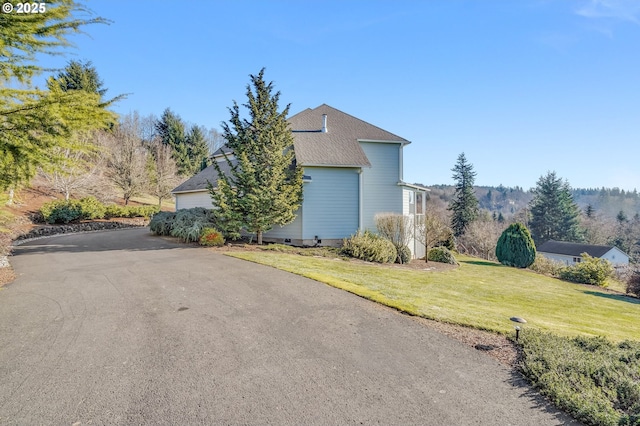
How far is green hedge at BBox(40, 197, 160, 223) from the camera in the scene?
18.5 m

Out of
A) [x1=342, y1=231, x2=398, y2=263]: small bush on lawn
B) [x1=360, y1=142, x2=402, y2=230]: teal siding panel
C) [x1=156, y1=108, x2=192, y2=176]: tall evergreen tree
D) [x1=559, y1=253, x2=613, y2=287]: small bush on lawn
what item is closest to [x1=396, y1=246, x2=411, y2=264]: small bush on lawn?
[x1=342, y1=231, x2=398, y2=263]: small bush on lawn

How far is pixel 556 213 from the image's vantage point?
4625 cm

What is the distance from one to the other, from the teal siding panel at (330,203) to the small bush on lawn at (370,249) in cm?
131

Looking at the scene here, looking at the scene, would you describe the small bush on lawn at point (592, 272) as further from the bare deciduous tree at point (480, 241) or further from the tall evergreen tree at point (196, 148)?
the tall evergreen tree at point (196, 148)

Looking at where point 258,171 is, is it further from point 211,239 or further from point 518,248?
point 518,248

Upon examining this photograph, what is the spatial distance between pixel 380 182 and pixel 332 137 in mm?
3795

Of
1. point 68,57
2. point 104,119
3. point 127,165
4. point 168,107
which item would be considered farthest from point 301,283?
point 168,107

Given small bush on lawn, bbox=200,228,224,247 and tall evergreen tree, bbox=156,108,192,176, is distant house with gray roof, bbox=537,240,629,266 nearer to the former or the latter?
small bush on lawn, bbox=200,228,224,247

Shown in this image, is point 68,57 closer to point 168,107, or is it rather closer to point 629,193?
point 168,107

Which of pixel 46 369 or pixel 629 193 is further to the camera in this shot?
pixel 629 193

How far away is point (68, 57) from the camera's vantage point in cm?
504

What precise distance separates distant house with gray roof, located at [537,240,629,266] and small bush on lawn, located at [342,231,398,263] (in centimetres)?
3690

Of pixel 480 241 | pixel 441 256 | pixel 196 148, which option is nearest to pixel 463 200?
pixel 480 241

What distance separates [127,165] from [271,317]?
28016mm
